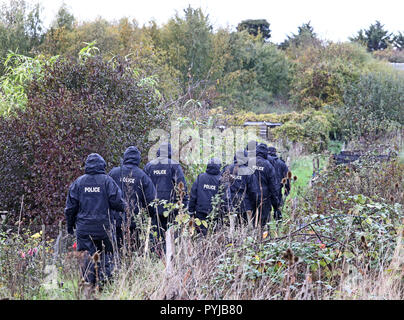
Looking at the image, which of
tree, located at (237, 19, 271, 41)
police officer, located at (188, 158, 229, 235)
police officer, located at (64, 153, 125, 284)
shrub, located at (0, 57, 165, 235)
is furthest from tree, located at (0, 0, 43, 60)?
tree, located at (237, 19, 271, 41)

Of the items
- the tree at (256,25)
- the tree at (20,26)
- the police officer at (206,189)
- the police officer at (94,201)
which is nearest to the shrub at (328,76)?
the tree at (20,26)

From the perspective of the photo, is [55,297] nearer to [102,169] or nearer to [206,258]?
[206,258]

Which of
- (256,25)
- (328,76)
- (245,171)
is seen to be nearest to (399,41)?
(256,25)

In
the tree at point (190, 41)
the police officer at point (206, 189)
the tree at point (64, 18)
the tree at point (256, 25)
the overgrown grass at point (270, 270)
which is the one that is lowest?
the overgrown grass at point (270, 270)

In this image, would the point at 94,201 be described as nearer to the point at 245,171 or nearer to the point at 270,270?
the point at 270,270

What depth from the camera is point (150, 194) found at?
7535mm

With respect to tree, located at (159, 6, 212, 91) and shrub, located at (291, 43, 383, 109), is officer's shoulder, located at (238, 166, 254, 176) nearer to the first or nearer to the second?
shrub, located at (291, 43, 383, 109)

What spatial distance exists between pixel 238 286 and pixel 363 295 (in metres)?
1.05

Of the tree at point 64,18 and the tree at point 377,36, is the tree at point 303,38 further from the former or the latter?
the tree at point 64,18

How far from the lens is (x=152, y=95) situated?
35.0ft

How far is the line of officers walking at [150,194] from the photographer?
21.5 ft

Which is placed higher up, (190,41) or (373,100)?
(190,41)

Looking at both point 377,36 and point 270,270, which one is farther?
point 377,36
